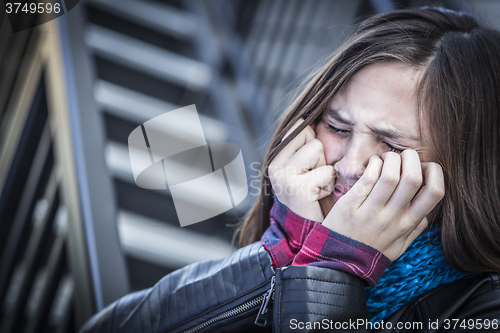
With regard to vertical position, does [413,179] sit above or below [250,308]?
above

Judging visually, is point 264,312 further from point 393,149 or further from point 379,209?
point 393,149

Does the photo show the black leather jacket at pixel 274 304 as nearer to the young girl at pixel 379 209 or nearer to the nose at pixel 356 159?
the young girl at pixel 379 209

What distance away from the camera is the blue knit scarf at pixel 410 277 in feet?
2.76

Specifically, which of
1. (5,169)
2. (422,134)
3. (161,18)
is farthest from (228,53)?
(422,134)

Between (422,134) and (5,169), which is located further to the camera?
(5,169)

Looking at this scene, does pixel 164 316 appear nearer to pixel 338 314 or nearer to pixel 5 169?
pixel 338 314

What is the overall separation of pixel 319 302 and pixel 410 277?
0.76 ft

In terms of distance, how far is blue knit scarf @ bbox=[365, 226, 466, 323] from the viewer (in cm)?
84

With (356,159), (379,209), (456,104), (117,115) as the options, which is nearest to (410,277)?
(379,209)

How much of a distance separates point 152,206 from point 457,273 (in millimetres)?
1770

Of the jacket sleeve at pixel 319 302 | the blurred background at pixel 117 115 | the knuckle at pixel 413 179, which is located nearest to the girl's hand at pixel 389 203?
the knuckle at pixel 413 179

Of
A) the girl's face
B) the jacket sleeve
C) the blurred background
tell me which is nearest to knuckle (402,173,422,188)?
the girl's face

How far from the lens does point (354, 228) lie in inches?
31.5

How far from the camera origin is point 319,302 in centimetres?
75
